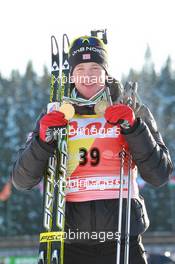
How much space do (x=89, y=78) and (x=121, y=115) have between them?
0.48 m

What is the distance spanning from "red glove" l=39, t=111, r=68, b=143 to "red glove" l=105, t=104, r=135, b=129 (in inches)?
11.8

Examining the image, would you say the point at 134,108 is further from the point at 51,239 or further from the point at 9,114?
the point at 9,114

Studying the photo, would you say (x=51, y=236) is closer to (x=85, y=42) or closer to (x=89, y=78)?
(x=89, y=78)

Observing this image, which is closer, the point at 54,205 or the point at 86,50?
the point at 54,205

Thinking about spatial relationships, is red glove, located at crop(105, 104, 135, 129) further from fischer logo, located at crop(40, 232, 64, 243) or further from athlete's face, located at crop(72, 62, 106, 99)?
fischer logo, located at crop(40, 232, 64, 243)

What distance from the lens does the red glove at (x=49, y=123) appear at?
13.0 ft

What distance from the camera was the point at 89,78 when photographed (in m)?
4.20

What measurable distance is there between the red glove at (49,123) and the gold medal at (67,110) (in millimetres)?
22

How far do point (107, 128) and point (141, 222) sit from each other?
61cm

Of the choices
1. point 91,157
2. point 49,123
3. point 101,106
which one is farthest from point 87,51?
point 91,157

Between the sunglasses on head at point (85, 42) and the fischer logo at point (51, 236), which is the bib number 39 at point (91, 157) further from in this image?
the sunglasses on head at point (85, 42)

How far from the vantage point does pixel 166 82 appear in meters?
65.4

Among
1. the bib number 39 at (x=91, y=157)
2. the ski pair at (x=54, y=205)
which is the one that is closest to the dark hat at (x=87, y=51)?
the ski pair at (x=54, y=205)

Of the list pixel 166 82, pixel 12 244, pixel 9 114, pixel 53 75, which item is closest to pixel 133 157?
pixel 53 75
